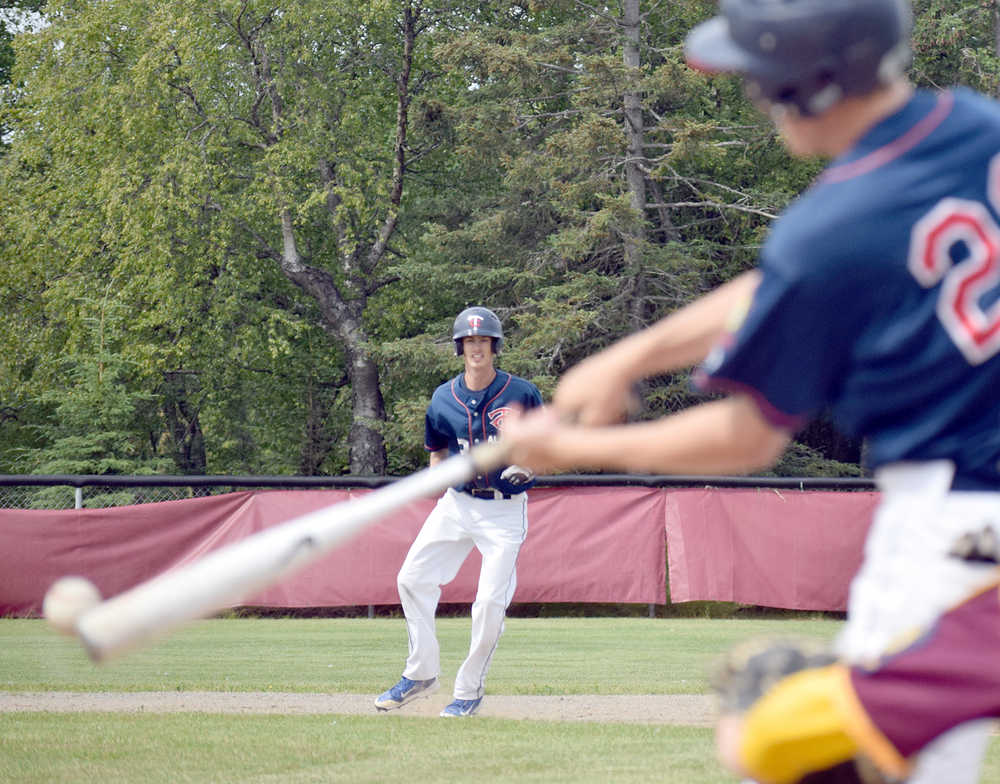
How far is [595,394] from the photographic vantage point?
2.94m

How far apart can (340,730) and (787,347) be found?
21.1ft

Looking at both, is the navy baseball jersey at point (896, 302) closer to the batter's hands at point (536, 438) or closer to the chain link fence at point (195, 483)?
the batter's hands at point (536, 438)

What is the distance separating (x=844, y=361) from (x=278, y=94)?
30613 mm

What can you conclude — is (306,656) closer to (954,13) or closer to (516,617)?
(516,617)

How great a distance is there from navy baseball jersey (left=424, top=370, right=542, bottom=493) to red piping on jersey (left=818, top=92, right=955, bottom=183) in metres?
7.02

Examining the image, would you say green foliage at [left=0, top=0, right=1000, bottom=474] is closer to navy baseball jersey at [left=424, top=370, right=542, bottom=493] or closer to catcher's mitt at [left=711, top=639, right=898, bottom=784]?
navy baseball jersey at [left=424, top=370, right=542, bottom=493]

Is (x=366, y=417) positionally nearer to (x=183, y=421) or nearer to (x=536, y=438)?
(x=183, y=421)

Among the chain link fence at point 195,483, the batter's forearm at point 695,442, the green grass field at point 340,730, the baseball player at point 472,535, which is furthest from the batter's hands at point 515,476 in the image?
the chain link fence at point 195,483

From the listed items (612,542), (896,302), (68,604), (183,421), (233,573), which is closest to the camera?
(896,302)

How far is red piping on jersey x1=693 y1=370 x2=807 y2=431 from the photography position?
98.0 inches

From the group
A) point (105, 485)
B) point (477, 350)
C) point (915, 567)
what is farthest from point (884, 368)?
point (105, 485)

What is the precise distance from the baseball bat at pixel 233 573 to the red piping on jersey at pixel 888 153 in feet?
3.17

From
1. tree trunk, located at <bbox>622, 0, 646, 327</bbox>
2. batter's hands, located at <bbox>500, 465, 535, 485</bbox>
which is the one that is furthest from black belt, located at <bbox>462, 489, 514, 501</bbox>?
tree trunk, located at <bbox>622, 0, 646, 327</bbox>

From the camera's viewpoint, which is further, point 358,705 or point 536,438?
point 358,705
